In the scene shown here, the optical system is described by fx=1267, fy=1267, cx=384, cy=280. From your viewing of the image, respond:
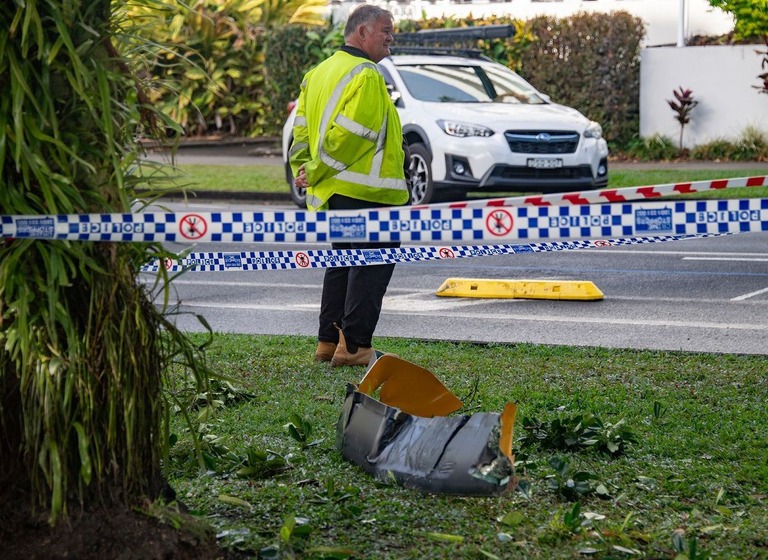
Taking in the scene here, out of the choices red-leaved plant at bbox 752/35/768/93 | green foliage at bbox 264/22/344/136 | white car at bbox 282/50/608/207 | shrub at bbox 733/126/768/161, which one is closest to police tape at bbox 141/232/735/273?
white car at bbox 282/50/608/207

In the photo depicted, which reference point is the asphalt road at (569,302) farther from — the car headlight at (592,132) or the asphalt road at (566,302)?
the car headlight at (592,132)

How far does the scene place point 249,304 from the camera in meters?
9.37

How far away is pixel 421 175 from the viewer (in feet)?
50.9

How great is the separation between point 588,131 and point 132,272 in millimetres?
12804

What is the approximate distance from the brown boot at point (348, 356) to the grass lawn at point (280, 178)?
991cm

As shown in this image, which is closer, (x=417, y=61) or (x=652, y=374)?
(x=652, y=374)

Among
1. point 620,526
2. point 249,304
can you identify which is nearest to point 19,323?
point 620,526

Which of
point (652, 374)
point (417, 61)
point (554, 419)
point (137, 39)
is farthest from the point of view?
point (417, 61)

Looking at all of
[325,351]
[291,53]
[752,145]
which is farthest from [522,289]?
[291,53]

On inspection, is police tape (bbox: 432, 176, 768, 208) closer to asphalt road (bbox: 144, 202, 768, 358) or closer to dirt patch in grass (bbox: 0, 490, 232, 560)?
asphalt road (bbox: 144, 202, 768, 358)

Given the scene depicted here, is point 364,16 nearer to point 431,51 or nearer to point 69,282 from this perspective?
point 69,282

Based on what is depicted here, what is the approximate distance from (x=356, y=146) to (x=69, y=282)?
3248 mm

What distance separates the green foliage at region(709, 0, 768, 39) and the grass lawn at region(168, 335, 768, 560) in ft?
43.2

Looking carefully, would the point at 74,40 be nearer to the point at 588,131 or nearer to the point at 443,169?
the point at 443,169
